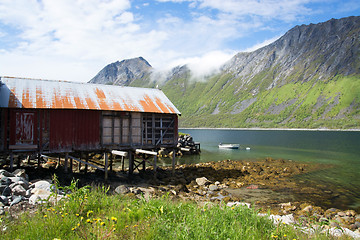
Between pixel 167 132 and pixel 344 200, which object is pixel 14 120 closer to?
pixel 167 132

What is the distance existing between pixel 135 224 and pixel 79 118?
15.5 metres

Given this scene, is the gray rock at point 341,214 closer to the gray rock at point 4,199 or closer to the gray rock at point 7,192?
the gray rock at point 4,199

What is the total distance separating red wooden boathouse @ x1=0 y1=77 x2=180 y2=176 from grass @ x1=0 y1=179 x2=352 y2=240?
517 inches

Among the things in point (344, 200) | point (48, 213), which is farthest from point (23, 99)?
point (344, 200)

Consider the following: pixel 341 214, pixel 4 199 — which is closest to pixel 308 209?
pixel 341 214

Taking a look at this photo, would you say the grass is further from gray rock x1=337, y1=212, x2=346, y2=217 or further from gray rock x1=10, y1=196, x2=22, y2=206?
gray rock x1=337, y1=212, x2=346, y2=217

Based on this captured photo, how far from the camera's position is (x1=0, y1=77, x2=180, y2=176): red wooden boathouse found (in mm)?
18594

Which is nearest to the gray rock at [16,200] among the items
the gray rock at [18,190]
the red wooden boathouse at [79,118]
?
the gray rock at [18,190]

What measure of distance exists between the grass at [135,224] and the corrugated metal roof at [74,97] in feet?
44.5

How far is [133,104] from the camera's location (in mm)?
23203

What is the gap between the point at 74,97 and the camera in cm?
2100

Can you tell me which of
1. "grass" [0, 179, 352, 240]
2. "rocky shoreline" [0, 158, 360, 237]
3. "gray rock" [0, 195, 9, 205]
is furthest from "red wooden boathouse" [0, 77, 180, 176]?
"grass" [0, 179, 352, 240]

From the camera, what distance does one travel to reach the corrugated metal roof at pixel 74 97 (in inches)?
744

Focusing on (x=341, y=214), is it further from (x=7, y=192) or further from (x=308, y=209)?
(x=7, y=192)
